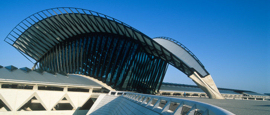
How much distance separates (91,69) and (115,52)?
8260 millimetres

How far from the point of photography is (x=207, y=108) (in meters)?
4.94

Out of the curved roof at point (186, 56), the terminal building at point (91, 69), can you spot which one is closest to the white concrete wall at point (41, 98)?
the terminal building at point (91, 69)

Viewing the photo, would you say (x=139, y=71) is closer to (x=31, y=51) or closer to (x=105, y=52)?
(x=105, y=52)

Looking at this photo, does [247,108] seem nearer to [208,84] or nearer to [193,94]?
[208,84]

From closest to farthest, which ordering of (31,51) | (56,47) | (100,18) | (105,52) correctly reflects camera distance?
1. (100,18)
2. (105,52)
3. (56,47)
4. (31,51)

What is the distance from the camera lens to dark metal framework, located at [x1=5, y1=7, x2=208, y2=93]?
33062 millimetres

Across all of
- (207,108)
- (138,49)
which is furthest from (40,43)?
(207,108)

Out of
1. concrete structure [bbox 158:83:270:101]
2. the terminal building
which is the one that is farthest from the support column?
concrete structure [bbox 158:83:270:101]

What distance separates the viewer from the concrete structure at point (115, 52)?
101ft

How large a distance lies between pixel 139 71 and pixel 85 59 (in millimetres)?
14999

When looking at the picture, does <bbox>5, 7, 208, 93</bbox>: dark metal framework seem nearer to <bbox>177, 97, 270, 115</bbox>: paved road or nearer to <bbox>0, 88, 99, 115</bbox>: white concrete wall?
<bbox>0, 88, 99, 115</bbox>: white concrete wall

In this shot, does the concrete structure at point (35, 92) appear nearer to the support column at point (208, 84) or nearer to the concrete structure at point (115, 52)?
the concrete structure at point (115, 52)

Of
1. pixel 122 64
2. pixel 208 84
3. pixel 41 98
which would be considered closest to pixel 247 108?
pixel 208 84

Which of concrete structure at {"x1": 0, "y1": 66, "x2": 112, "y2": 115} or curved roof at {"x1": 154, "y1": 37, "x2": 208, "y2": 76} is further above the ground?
curved roof at {"x1": 154, "y1": 37, "x2": 208, "y2": 76}
